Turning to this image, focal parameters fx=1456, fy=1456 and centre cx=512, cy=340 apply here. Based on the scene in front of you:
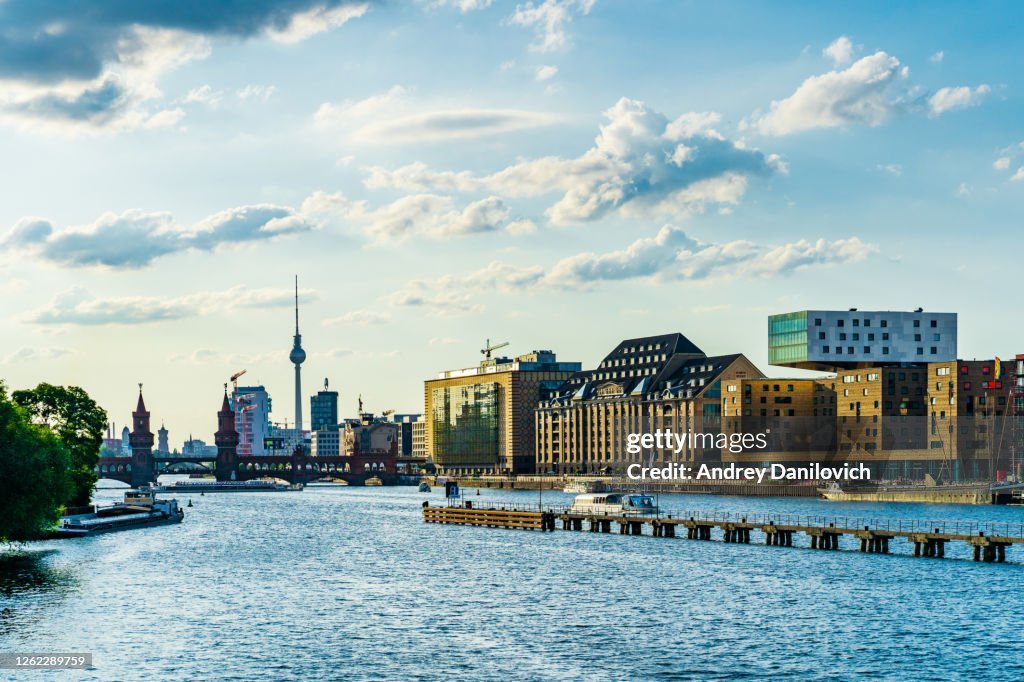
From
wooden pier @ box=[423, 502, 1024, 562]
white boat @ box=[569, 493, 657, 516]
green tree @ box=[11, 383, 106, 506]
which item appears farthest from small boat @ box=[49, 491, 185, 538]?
white boat @ box=[569, 493, 657, 516]

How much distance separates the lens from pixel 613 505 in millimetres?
177000

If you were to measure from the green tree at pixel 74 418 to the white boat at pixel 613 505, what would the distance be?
196 ft

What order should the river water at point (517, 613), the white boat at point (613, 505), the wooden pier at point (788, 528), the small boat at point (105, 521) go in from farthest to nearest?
the white boat at point (613, 505), the small boat at point (105, 521), the wooden pier at point (788, 528), the river water at point (517, 613)

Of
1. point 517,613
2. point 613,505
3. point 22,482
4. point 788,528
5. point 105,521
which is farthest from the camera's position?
point 613,505

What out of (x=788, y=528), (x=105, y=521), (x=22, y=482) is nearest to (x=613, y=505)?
(x=788, y=528)

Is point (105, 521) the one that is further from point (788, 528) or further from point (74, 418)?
point (788, 528)

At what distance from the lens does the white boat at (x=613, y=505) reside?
17588 cm

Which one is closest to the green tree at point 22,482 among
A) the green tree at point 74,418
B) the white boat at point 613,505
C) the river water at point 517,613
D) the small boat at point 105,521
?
the river water at point 517,613

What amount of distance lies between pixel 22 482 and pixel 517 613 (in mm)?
45813

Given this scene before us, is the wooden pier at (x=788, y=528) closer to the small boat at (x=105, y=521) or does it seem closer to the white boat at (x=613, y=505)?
the white boat at (x=613, y=505)

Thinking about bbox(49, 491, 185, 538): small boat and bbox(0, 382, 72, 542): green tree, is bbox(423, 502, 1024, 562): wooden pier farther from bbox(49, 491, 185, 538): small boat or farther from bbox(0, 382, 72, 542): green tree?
bbox(0, 382, 72, 542): green tree

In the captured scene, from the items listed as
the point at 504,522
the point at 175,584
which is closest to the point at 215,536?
the point at 504,522

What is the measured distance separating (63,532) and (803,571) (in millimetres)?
81319

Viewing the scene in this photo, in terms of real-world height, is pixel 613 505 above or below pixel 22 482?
below
